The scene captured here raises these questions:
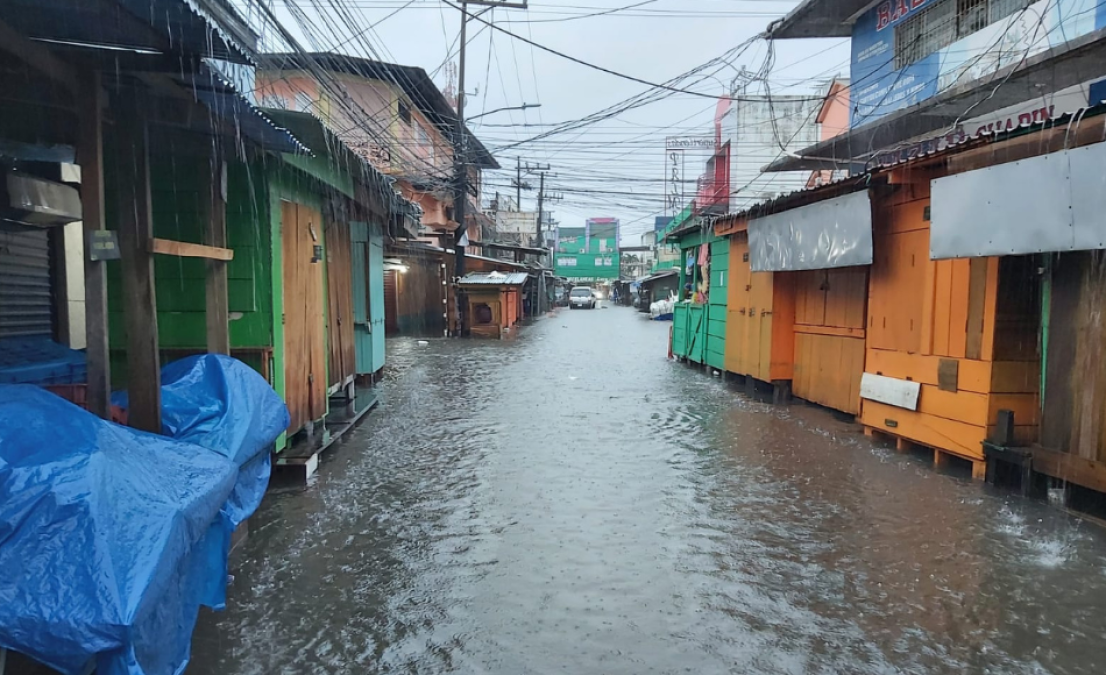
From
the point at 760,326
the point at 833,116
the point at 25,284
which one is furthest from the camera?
the point at 833,116

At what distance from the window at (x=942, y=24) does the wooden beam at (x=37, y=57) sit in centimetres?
1040

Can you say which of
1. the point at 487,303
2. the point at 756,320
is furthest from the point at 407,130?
the point at 756,320

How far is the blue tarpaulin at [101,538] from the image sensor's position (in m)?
1.96

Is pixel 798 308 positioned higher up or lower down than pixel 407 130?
lower down

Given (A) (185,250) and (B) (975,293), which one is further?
(B) (975,293)

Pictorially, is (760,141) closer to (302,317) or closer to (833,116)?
(833,116)

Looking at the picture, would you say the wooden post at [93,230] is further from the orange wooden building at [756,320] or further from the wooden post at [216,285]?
the orange wooden building at [756,320]

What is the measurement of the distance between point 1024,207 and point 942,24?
688 cm

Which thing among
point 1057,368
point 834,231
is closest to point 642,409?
point 834,231

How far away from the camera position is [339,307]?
844 cm

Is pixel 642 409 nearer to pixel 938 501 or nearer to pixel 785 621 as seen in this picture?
pixel 938 501

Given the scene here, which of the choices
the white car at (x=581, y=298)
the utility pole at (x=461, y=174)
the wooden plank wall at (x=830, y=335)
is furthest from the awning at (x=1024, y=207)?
the white car at (x=581, y=298)

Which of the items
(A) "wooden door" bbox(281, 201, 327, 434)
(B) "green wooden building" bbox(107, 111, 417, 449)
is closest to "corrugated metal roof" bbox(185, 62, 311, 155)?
(B) "green wooden building" bbox(107, 111, 417, 449)

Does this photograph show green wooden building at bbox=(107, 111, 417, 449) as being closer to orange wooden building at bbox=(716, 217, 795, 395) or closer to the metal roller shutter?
the metal roller shutter
